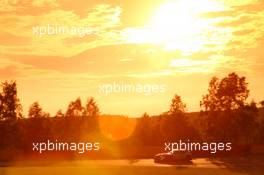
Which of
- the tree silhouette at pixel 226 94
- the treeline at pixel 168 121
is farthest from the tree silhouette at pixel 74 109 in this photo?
the tree silhouette at pixel 226 94

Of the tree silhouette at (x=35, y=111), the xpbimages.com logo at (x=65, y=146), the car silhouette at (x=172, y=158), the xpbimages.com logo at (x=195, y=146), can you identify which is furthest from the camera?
the tree silhouette at (x=35, y=111)

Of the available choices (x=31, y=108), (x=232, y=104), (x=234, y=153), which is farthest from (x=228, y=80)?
(x=31, y=108)

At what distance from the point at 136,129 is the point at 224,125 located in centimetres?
1607

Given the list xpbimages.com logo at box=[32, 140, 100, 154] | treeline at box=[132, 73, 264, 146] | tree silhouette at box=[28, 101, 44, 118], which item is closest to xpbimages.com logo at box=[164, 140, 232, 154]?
treeline at box=[132, 73, 264, 146]

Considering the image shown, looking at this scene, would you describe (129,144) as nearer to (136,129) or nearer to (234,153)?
(136,129)

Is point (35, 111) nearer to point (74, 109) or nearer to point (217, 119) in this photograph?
point (74, 109)

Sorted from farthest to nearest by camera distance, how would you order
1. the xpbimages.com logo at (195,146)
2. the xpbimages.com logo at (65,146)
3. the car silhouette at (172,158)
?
1. the car silhouette at (172,158)
2. the xpbimages.com logo at (65,146)
3. the xpbimages.com logo at (195,146)

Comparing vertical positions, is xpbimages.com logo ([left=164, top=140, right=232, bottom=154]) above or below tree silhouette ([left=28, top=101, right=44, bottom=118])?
below

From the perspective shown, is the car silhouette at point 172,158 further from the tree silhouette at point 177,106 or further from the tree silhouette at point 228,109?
the tree silhouette at point 177,106

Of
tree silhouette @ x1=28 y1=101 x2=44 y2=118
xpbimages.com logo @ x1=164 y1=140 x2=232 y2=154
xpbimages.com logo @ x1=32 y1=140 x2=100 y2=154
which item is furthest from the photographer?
tree silhouette @ x1=28 y1=101 x2=44 y2=118

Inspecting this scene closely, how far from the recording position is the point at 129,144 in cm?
5872

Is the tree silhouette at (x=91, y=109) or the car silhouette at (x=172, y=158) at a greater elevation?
the tree silhouette at (x=91, y=109)

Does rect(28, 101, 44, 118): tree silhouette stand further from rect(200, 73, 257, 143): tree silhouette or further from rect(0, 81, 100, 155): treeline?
rect(200, 73, 257, 143): tree silhouette

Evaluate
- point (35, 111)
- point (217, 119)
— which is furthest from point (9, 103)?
point (217, 119)
